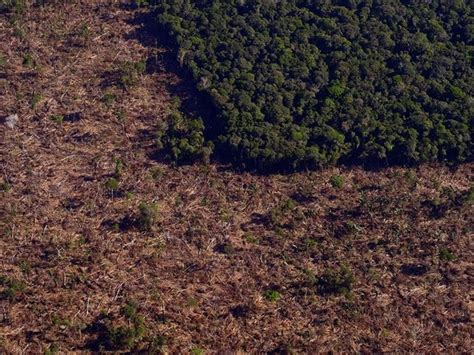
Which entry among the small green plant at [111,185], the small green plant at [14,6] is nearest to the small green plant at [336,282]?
the small green plant at [111,185]

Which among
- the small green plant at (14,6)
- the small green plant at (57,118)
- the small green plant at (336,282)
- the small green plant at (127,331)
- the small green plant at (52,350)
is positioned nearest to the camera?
the small green plant at (52,350)

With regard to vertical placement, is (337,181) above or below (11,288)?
above

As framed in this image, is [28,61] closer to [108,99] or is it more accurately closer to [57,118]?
[57,118]

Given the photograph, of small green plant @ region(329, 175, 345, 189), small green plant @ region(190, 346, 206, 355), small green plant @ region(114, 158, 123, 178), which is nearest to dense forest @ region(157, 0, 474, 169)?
small green plant @ region(329, 175, 345, 189)

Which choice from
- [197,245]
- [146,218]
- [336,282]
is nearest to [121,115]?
[146,218]

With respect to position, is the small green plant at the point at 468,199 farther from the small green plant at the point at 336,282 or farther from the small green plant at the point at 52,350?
the small green plant at the point at 52,350

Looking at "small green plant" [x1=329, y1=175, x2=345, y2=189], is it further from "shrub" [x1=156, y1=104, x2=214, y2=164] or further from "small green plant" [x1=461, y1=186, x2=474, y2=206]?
"shrub" [x1=156, y1=104, x2=214, y2=164]

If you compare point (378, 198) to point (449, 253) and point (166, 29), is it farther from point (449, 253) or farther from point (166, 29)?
point (166, 29)
